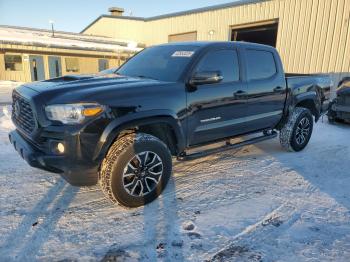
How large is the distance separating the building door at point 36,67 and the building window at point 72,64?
1.77 metres

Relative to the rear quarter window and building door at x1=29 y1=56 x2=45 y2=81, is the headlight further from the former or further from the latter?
building door at x1=29 y1=56 x2=45 y2=81

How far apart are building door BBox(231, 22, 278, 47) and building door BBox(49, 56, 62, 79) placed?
40.3 feet

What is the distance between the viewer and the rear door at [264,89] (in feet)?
14.6

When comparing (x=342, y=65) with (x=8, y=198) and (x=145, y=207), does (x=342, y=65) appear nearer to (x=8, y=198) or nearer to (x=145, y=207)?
(x=145, y=207)

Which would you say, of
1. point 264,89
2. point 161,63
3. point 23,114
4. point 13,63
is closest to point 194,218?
point 161,63

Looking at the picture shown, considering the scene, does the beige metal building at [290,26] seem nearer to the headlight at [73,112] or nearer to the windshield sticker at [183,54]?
the windshield sticker at [183,54]

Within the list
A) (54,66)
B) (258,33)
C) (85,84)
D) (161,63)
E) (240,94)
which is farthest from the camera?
(54,66)

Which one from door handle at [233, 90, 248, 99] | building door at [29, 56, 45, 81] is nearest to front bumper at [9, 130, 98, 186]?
door handle at [233, 90, 248, 99]

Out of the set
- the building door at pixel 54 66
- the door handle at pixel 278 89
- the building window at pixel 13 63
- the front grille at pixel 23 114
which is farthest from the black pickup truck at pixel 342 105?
the building window at pixel 13 63

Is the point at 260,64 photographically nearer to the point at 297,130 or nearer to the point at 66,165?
the point at 297,130

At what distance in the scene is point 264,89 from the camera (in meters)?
4.65

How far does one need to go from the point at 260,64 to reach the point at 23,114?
3518mm

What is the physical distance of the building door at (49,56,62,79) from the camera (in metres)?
20.5

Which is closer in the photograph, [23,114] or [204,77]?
[23,114]
